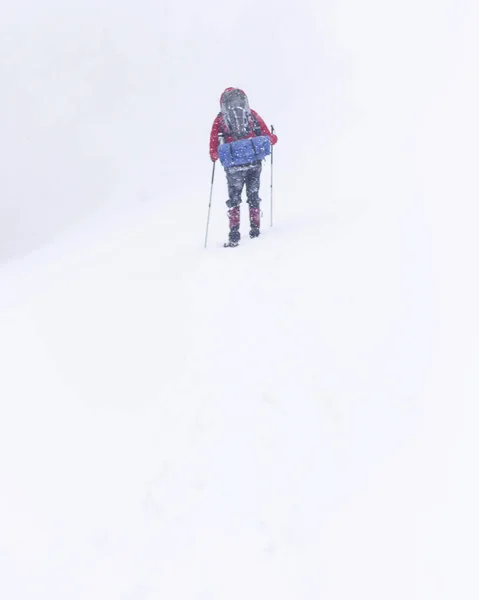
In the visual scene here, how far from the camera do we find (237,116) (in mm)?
7602

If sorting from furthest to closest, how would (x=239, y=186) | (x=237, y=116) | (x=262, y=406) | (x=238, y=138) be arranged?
(x=239, y=186), (x=238, y=138), (x=237, y=116), (x=262, y=406)

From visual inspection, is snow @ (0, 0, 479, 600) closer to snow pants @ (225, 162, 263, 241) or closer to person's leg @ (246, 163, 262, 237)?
person's leg @ (246, 163, 262, 237)

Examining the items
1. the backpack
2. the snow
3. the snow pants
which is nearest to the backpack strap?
the backpack

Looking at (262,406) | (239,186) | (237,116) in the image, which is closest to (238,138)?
(237,116)

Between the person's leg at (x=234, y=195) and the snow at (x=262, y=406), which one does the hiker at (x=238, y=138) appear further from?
the snow at (x=262, y=406)

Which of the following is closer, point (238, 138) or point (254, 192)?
point (238, 138)

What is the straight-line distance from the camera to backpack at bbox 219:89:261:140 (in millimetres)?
7484

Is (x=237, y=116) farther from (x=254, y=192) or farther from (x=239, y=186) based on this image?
(x=254, y=192)

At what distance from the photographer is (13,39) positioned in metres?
27.7

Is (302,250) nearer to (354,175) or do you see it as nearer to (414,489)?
(414,489)

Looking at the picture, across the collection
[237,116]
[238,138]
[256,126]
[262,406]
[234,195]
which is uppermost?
[237,116]

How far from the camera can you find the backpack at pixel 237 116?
7.48 metres

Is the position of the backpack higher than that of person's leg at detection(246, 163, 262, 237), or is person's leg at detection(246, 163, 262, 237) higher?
the backpack

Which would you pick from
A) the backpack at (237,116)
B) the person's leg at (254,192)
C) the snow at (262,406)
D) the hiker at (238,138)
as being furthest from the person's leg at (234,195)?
the backpack at (237,116)
